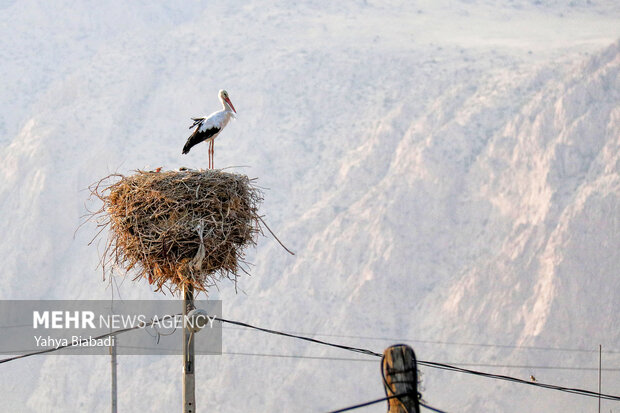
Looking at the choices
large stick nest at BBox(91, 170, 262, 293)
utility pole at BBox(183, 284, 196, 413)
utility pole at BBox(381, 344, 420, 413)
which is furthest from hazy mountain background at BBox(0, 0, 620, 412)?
utility pole at BBox(381, 344, 420, 413)

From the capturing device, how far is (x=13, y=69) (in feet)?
230

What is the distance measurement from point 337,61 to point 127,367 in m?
23.8

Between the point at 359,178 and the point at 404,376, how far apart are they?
4632 centimetres

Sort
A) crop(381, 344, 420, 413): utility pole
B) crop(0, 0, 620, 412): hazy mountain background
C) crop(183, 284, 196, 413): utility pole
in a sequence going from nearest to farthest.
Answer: crop(381, 344, 420, 413): utility pole
crop(183, 284, 196, 413): utility pole
crop(0, 0, 620, 412): hazy mountain background

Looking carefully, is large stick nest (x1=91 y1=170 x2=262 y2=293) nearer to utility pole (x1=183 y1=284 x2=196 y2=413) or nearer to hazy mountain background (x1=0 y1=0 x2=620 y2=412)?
utility pole (x1=183 y1=284 x2=196 y2=413)

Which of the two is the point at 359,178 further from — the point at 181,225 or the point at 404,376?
the point at 404,376

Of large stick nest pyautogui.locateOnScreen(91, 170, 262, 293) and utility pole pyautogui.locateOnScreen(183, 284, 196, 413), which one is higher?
large stick nest pyautogui.locateOnScreen(91, 170, 262, 293)

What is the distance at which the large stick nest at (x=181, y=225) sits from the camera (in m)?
11.2

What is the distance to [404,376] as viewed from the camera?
728 cm

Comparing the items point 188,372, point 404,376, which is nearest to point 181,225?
point 188,372

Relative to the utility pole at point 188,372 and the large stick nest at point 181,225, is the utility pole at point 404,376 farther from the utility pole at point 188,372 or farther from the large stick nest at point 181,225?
the large stick nest at point 181,225

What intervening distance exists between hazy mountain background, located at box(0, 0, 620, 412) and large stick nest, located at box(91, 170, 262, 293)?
106ft

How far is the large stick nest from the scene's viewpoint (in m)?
11.2

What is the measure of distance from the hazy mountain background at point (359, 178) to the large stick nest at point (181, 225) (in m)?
32.4
